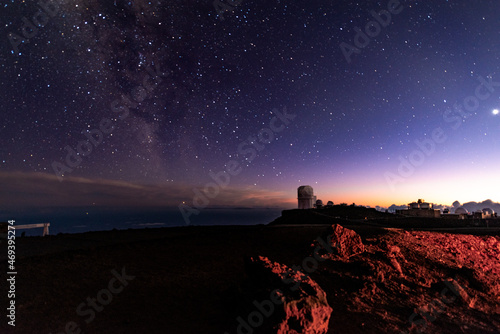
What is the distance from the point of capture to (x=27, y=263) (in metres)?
8.16

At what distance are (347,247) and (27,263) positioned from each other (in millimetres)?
9907

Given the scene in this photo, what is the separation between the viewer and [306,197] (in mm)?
40250

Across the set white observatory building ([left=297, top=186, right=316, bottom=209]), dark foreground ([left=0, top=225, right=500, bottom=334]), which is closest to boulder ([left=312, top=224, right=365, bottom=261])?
dark foreground ([left=0, top=225, right=500, bottom=334])

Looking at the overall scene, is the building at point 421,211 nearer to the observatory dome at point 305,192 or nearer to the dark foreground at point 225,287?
the observatory dome at point 305,192

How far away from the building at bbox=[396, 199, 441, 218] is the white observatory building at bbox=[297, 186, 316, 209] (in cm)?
1148

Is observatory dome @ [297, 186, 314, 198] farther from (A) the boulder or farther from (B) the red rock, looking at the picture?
(B) the red rock

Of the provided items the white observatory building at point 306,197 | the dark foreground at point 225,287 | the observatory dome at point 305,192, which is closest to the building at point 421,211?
the white observatory building at point 306,197

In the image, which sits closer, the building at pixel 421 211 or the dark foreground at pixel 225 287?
the dark foreground at pixel 225 287

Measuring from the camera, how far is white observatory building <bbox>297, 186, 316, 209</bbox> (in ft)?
132

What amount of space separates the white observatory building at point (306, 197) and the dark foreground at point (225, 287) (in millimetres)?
29652

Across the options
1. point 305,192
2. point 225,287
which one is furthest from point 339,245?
point 305,192

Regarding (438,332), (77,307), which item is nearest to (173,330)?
(77,307)

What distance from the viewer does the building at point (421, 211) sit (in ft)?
98.6

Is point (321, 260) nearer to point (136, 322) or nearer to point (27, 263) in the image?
point (136, 322)
